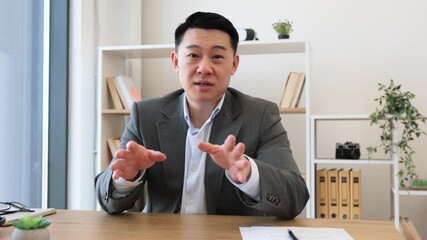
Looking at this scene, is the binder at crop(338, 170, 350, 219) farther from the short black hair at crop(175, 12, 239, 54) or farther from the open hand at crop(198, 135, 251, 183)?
the open hand at crop(198, 135, 251, 183)

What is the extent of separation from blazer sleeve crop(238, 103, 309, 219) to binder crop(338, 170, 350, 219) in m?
1.42

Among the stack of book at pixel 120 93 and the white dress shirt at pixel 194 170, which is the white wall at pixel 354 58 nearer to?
the stack of book at pixel 120 93

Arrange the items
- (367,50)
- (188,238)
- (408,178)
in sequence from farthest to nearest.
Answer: (367,50) < (408,178) < (188,238)

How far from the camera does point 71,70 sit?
3.33 m

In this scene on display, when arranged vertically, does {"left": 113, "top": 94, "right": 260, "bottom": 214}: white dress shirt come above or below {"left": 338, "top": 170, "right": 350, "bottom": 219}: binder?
above

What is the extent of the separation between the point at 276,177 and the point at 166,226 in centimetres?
38

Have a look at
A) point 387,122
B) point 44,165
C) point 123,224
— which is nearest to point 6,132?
point 44,165

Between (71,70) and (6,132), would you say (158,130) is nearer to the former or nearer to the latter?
(6,132)

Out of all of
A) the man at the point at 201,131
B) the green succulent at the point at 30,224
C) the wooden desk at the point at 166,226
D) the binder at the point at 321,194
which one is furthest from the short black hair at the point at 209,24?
the binder at the point at 321,194

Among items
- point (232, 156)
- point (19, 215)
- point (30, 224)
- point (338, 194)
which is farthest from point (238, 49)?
point (30, 224)

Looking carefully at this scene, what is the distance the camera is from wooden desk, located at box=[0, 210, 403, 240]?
46.9 inches

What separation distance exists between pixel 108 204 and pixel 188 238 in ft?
1.50

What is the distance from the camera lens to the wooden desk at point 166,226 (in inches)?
46.9

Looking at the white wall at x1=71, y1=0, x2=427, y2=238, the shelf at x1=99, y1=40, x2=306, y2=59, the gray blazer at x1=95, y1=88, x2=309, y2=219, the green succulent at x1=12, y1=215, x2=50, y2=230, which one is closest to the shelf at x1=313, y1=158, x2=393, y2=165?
the white wall at x1=71, y1=0, x2=427, y2=238
